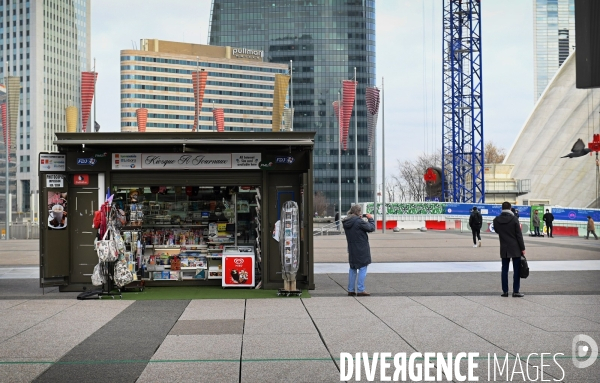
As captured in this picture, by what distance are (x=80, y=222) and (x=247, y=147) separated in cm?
381

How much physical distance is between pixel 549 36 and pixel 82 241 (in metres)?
182

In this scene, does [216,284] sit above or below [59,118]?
below

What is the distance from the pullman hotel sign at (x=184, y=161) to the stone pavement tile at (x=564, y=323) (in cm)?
673

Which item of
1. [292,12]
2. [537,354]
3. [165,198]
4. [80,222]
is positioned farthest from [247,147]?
[292,12]

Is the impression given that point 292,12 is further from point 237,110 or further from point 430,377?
point 430,377

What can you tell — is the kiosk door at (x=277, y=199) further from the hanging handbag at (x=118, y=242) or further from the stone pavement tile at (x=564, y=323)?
the stone pavement tile at (x=564, y=323)

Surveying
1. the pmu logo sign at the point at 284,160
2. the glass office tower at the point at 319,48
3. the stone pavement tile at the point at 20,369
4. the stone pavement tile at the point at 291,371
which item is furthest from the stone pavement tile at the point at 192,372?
the glass office tower at the point at 319,48

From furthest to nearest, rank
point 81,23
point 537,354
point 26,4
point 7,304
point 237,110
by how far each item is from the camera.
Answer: point 81,23, point 26,4, point 237,110, point 7,304, point 537,354

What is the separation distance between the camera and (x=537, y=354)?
7.97 metres

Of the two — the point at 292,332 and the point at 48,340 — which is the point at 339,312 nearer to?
the point at 292,332

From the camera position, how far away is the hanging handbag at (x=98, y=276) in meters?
13.7

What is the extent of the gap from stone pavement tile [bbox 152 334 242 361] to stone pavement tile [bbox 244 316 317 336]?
0.52 meters

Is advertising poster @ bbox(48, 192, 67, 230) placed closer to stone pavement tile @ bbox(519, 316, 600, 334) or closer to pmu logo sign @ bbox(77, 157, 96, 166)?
pmu logo sign @ bbox(77, 157, 96, 166)

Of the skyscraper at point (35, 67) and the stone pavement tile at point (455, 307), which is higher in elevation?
the skyscraper at point (35, 67)
